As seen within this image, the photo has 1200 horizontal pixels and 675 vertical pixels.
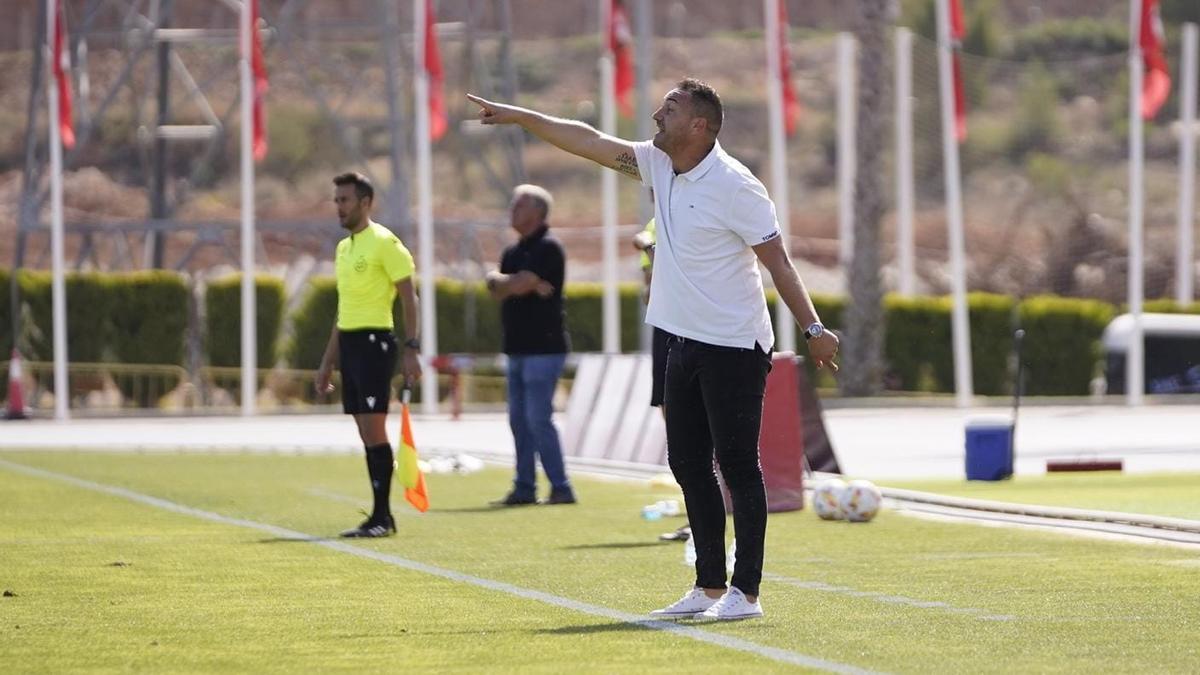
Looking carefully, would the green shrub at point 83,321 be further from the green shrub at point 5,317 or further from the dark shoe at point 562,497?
the dark shoe at point 562,497

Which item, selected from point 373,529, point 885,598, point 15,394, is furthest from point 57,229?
point 885,598

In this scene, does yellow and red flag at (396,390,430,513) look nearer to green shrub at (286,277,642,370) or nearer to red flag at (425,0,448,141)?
red flag at (425,0,448,141)

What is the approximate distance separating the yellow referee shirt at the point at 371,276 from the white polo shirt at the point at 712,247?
4374 millimetres

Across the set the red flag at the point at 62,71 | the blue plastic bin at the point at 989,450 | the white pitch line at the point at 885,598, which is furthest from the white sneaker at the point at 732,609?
the red flag at the point at 62,71

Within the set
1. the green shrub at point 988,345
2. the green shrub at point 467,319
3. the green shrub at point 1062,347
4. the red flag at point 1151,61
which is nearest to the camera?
the red flag at point 1151,61

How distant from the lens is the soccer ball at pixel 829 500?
14781 millimetres

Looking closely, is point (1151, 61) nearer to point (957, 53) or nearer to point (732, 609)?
point (957, 53)

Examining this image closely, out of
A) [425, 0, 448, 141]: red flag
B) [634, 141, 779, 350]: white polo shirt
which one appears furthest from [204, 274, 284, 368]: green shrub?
[634, 141, 779, 350]: white polo shirt

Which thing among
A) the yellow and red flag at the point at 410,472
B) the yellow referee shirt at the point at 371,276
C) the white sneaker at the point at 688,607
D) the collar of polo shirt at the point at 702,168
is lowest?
the white sneaker at the point at 688,607

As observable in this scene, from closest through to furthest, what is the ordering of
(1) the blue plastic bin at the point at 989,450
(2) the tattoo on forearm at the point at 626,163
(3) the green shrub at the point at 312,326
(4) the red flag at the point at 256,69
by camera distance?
(2) the tattoo on forearm at the point at 626,163, (1) the blue plastic bin at the point at 989,450, (4) the red flag at the point at 256,69, (3) the green shrub at the point at 312,326

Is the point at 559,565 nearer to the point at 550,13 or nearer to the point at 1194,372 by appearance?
the point at 1194,372

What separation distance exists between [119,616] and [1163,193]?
79383 mm

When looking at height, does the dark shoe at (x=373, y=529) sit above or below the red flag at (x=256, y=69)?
below

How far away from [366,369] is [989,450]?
20.7 ft
